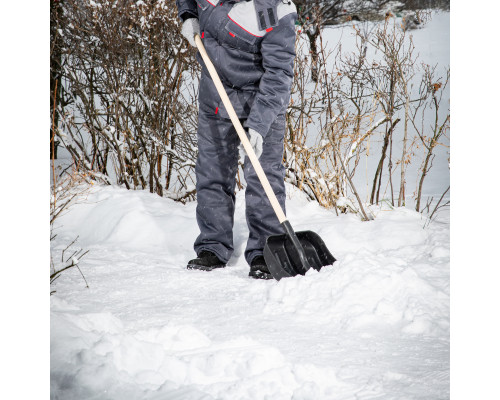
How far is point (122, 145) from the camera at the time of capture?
4398 millimetres

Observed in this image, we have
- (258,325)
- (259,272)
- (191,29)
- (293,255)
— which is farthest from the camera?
(191,29)

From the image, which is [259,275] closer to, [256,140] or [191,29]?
[256,140]

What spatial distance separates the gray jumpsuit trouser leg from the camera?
113 inches

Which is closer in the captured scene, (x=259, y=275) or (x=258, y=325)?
Answer: (x=258, y=325)

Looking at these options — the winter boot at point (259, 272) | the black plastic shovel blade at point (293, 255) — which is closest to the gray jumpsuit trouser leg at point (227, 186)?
the winter boot at point (259, 272)

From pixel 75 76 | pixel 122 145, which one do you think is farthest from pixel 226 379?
pixel 75 76

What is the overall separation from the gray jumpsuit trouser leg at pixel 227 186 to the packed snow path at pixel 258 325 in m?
0.19

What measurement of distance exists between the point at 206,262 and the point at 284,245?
50 cm

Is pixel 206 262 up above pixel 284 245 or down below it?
below

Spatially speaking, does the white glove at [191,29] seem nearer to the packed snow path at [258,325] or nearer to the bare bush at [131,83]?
the packed snow path at [258,325]

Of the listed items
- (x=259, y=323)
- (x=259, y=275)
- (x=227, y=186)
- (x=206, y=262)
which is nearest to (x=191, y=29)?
(x=227, y=186)

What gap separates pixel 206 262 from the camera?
9.46 ft

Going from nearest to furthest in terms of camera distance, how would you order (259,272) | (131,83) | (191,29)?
(259,272)
(191,29)
(131,83)
